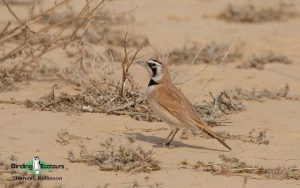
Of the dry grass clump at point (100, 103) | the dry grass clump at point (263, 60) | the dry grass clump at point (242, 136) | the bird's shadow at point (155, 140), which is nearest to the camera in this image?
the bird's shadow at point (155, 140)

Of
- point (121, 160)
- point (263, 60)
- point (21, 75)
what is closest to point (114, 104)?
point (21, 75)

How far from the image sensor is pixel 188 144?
806 cm

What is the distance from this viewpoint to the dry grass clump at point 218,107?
8.84 meters

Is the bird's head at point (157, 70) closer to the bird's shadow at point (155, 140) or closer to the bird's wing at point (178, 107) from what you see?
the bird's wing at point (178, 107)

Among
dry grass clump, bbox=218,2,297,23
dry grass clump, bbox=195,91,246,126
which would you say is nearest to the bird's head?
dry grass clump, bbox=195,91,246,126

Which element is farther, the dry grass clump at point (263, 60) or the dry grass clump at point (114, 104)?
the dry grass clump at point (263, 60)

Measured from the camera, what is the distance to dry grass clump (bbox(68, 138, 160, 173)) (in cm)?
691

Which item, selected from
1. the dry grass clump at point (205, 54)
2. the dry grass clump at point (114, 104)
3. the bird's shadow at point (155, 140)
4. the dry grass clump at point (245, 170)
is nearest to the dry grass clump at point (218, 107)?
the dry grass clump at point (114, 104)

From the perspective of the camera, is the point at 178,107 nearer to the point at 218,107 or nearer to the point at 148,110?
the point at 148,110

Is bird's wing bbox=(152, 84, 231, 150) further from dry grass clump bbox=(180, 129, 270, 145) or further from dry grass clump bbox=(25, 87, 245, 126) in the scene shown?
dry grass clump bbox=(25, 87, 245, 126)

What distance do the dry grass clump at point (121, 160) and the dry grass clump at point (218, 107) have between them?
1.74 metres

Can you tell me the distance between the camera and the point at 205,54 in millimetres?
12180

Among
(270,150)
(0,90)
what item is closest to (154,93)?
(270,150)

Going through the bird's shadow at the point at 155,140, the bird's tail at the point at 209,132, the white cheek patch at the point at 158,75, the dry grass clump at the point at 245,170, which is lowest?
the dry grass clump at the point at 245,170
